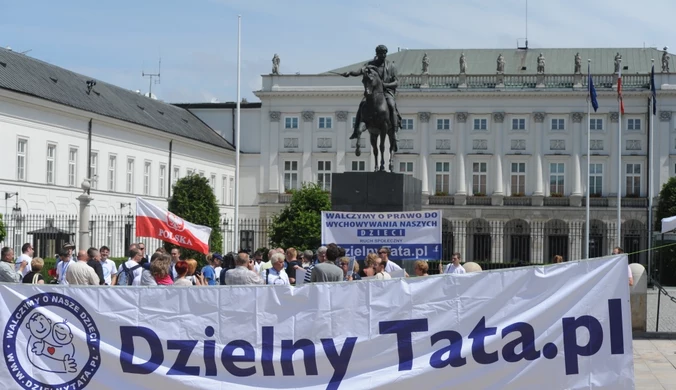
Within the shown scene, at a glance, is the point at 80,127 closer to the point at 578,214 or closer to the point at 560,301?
the point at 578,214

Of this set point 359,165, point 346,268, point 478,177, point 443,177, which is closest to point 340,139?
point 359,165

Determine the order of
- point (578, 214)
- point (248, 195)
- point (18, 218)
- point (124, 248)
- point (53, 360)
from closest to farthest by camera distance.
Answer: point (53, 360) < point (18, 218) < point (124, 248) < point (578, 214) < point (248, 195)

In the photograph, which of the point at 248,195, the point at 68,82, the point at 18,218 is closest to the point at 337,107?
the point at 248,195

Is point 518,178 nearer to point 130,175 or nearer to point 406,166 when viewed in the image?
point 406,166

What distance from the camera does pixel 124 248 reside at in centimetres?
5672

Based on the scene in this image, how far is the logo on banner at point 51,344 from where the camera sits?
8953mm

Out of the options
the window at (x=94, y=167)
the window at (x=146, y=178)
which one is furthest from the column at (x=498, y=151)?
the window at (x=94, y=167)

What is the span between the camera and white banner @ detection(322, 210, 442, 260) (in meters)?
18.8

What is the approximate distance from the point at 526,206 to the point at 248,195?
20.0 meters

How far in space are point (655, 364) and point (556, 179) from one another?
205ft

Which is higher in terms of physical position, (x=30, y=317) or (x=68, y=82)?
(x=68, y=82)

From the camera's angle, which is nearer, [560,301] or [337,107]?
[560,301]

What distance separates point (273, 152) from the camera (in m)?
78.8

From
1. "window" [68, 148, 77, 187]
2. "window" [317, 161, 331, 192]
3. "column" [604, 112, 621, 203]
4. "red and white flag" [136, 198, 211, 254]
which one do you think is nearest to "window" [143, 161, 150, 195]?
"window" [68, 148, 77, 187]
